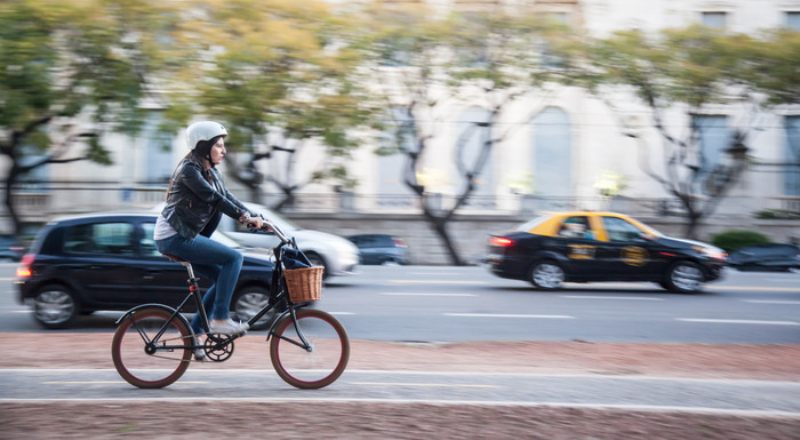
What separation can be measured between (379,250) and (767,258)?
1287 centimetres

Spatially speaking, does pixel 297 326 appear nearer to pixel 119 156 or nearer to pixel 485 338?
pixel 485 338

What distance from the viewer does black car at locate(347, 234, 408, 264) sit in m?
30.2

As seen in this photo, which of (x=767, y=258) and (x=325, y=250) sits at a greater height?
(x=325, y=250)

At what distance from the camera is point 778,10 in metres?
38.9

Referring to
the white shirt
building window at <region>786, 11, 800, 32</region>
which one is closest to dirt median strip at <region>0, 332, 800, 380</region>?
the white shirt

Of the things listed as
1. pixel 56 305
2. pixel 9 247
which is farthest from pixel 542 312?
pixel 9 247

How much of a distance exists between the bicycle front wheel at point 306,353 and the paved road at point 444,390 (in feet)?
0.39

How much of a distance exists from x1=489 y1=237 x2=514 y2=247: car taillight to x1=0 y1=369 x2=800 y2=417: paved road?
9.88 meters

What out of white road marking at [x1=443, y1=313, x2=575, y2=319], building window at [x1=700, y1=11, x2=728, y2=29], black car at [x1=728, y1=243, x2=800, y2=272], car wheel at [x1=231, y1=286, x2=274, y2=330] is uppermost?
building window at [x1=700, y1=11, x2=728, y2=29]

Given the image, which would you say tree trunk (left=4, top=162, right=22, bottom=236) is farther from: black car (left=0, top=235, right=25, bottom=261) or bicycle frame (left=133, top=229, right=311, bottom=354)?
bicycle frame (left=133, top=229, right=311, bottom=354)

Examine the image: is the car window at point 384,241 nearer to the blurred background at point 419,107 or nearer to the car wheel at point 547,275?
the blurred background at point 419,107

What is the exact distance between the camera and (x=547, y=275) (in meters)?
17.7

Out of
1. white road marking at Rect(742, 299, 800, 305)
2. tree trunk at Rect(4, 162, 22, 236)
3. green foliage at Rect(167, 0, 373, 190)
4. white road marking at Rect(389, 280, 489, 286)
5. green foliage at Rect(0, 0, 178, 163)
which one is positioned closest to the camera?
white road marking at Rect(742, 299, 800, 305)

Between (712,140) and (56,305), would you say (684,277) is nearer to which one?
(56,305)
